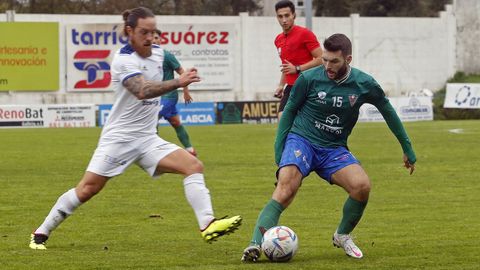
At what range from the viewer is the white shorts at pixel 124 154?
8914mm

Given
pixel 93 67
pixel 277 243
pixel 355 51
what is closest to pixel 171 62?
pixel 277 243

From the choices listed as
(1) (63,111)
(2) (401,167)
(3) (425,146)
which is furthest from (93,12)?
(2) (401,167)

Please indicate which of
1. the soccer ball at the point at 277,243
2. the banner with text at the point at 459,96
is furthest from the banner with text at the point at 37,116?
the soccer ball at the point at 277,243

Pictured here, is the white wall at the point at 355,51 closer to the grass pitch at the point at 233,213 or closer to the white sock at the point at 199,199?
the grass pitch at the point at 233,213

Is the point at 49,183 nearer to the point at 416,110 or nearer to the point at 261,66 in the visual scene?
the point at 416,110

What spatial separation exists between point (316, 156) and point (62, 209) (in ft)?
7.04

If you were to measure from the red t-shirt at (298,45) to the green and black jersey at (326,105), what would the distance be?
5.02 metres

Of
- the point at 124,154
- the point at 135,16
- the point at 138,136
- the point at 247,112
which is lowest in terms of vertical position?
the point at 247,112

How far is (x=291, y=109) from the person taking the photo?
345 inches

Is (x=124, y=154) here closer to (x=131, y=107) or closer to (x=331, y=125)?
(x=131, y=107)

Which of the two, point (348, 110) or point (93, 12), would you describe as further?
point (93, 12)

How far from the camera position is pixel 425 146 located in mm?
24141

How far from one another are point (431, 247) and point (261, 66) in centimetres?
4360

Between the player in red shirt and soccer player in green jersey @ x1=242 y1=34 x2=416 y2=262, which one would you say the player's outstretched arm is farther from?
the player in red shirt
